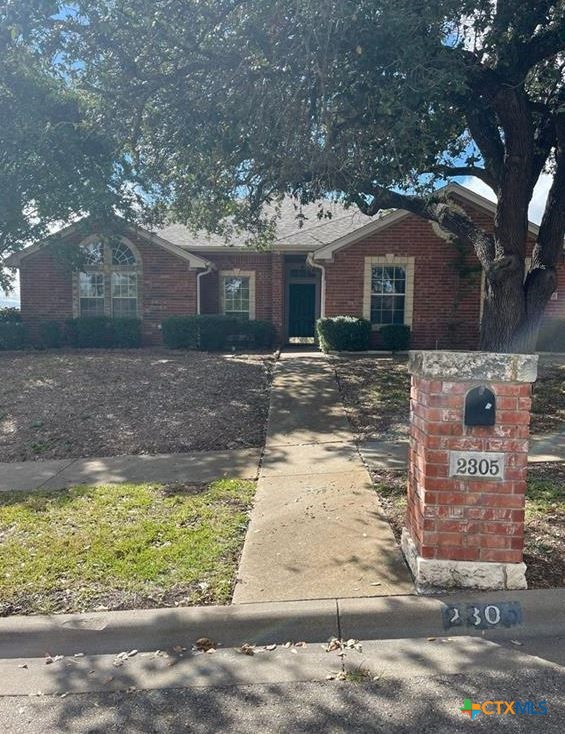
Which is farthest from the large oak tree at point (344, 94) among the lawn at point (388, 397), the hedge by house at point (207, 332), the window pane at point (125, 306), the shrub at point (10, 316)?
the shrub at point (10, 316)

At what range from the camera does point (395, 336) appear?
14781mm

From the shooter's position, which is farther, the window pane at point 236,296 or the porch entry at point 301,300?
the porch entry at point 301,300

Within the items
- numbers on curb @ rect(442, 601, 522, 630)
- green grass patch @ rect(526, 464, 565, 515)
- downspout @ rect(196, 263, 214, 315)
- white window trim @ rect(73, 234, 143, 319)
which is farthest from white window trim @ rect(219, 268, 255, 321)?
numbers on curb @ rect(442, 601, 522, 630)

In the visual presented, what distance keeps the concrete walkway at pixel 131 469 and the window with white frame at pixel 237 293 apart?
10377mm

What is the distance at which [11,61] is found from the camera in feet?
28.8

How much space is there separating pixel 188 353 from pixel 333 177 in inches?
311

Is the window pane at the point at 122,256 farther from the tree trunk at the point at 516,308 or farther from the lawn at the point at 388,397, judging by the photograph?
the tree trunk at the point at 516,308


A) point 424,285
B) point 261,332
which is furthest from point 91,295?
point 424,285

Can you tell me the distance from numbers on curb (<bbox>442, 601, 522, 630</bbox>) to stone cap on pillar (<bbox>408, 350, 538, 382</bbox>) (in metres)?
1.36

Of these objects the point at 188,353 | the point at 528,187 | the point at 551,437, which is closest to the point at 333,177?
the point at 528,187

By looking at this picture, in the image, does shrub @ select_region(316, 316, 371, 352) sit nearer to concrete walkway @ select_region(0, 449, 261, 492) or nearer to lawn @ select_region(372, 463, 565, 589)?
concrete walkway @ select_region(0, 449, 261, 492)

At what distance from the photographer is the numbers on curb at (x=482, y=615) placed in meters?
3.20

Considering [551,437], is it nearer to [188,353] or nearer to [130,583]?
[130,583]

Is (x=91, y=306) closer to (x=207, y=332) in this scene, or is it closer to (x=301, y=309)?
(x=207, y=332)
